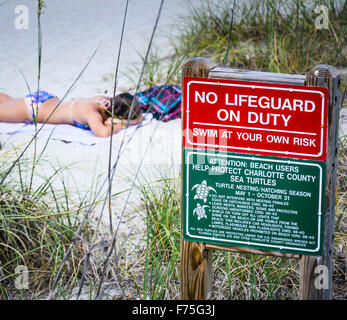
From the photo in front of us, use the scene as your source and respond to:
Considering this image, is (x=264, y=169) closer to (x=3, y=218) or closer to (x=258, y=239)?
(x=258, y=239)

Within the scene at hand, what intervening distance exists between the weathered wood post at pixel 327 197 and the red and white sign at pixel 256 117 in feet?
0.07

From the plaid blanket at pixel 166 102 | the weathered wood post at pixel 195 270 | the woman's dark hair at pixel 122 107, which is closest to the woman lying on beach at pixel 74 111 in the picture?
the woman's dark hair at pixel 122 107

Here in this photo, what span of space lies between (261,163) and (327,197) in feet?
0.75

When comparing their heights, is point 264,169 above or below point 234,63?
below

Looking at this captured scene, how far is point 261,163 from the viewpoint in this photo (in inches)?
75.2

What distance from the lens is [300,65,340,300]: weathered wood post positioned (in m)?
1.79

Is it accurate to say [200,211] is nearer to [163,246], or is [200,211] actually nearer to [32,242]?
[163,246]

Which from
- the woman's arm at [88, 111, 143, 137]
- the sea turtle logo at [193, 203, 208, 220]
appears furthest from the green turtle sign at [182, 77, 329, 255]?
the woman's arm at [88, 111, 143, 137]

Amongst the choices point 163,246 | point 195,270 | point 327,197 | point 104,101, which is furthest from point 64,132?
point 327,197

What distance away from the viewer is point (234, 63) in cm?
482

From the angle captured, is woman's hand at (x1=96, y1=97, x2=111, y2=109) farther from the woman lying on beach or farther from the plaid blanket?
the plaid blanket

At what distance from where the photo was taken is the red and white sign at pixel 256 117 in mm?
1834
